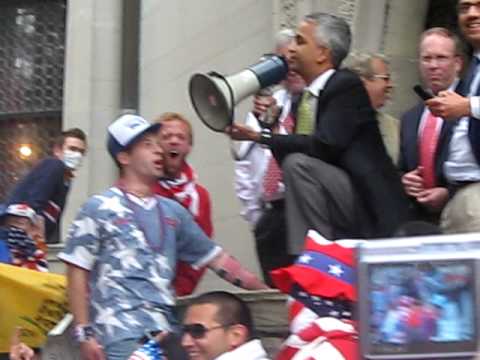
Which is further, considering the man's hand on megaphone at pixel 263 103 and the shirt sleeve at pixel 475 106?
the man's hand on megaphone at pixel 263 103

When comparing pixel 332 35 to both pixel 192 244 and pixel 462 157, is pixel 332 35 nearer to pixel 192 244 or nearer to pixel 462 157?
pixel 462 157

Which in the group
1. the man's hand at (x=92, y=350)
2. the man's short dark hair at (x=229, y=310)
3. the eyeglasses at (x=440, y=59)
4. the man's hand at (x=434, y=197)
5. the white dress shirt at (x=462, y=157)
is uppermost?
the eyeglasses at (x=440, y=59)

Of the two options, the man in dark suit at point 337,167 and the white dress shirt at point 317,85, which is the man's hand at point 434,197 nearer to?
the man in dark suit at point 337,167

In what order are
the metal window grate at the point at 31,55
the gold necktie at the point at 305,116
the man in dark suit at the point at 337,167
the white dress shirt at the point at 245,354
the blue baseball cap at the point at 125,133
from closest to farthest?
the white dress shirt at the point at 245,354 < the blue baseball cap at the point at 125,133 < the man in dark suit at the point at 337,167 < the gold necktie at the point at 305,116 < the metal window grate at the point at 31,55

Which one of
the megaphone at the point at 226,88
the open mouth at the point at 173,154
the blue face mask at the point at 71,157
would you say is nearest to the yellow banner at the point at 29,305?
the open mouth at the point at 173,154

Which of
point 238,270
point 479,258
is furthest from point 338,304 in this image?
point 238,270

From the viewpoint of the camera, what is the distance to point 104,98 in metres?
12.7

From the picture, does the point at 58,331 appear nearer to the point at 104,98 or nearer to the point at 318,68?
the point at 318,68

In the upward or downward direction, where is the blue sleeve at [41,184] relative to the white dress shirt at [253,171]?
downward

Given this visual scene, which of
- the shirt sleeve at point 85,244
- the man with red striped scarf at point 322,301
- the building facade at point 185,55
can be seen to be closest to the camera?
the man with red striped scarf at point 322,301

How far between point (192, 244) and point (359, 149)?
0.93m

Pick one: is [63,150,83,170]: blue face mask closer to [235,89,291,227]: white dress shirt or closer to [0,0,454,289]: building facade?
[0,0,454,289]: building facade

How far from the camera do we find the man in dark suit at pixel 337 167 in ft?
21.0

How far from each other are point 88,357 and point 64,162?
3.81 metres
